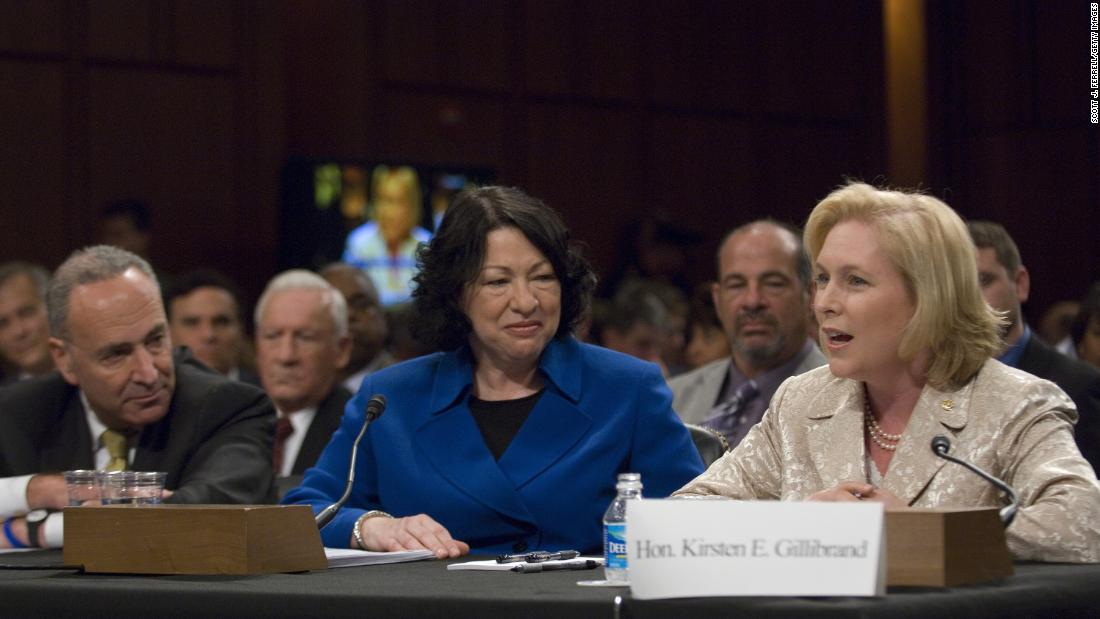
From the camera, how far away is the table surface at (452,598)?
1943 millimetres

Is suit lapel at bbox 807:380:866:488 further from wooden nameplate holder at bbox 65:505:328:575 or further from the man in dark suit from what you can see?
the man in dark suit

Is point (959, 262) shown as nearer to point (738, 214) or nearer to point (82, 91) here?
point (82, 91)

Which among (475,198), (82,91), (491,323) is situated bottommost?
(491,323)

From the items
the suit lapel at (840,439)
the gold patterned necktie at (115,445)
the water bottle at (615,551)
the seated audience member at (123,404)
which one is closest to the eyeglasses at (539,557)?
the water bottle at (615,551)

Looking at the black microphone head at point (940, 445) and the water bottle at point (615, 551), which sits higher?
the black microphone head at point (940, 445)

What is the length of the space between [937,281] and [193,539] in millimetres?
1325

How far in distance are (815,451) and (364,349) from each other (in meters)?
4.06

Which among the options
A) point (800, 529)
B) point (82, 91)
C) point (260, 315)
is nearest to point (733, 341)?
point (260, 315)

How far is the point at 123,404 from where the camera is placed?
12.7ft

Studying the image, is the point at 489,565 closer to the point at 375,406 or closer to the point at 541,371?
the point at 375,406

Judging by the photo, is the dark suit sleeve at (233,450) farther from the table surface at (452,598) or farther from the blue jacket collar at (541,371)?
the table surface at (452,598)

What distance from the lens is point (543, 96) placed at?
10.6 meters

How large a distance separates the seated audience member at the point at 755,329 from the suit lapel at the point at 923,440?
2305 mm

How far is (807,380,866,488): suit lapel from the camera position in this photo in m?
2.82
